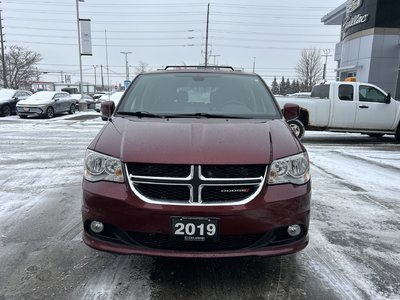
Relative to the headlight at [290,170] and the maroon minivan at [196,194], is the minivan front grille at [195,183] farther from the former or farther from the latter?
the headlight at [290,170]

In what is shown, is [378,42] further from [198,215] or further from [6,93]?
[198,215]

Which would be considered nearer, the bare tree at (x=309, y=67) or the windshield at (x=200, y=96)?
the windshield at (x=200, y=96)

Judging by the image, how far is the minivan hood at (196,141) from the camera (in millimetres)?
2764

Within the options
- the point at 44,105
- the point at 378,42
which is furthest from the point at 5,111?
A: the point at 378,42

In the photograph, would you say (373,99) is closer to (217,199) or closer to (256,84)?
(256,84)

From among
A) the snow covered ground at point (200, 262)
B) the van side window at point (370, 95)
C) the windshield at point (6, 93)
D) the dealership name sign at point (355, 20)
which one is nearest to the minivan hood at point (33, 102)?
the windshield at point (6, 93)

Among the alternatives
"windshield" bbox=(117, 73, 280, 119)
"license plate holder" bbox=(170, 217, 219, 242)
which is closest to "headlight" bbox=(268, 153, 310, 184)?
"license plate holder" bbox=(170, 217, 219, 242)

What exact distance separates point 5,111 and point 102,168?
19491 millimetres

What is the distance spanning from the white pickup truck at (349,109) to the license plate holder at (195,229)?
31.4ft

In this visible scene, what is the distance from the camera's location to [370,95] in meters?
11.8

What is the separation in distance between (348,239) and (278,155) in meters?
1.71

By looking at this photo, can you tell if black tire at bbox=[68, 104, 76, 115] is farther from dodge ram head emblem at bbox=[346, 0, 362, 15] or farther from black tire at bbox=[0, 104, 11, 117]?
dodge ram head emblem at bbox=[346, 0, 362, 15]

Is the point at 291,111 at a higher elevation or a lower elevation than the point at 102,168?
higher

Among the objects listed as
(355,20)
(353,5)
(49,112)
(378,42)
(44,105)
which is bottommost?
(49,112)
